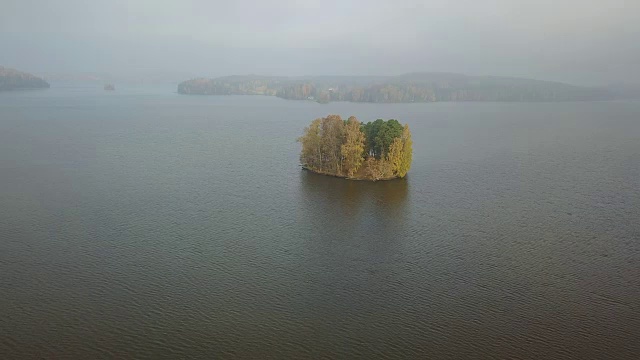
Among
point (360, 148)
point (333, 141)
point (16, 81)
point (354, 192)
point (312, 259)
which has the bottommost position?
point (312, 259)

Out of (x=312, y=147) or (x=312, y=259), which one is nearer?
(x=312, y=259)

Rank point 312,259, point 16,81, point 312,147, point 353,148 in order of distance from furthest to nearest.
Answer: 1. point 16,81
2. point 312,147
3. point 353,148
4. point 312,259

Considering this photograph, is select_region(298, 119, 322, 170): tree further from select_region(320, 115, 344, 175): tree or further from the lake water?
the lake water

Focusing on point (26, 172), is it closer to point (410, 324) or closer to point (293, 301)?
point (293, 301)

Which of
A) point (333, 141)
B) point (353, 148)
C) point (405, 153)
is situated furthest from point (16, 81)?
point (405, 153)

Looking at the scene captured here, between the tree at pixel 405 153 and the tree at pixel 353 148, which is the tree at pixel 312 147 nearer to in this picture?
the tree at pixel 353 148

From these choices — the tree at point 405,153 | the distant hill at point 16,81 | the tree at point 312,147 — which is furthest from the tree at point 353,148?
the distant hill at point 16,81

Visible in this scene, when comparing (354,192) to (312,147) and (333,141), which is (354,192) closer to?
(333,141)
